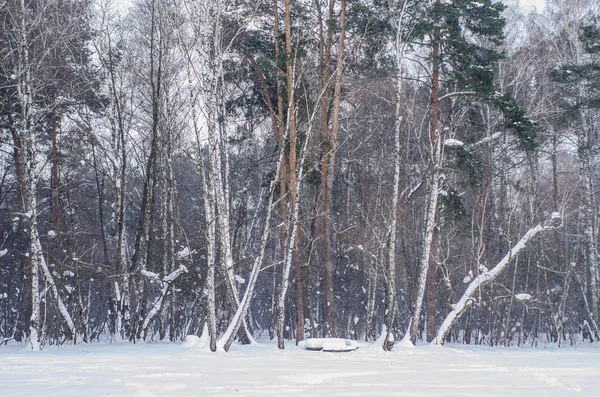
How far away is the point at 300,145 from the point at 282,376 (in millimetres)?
8000

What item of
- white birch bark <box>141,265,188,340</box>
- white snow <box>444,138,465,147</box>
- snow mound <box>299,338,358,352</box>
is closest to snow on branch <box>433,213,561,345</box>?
white snow <box>444,138,465,147</box>

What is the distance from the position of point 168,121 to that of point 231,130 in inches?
88.6

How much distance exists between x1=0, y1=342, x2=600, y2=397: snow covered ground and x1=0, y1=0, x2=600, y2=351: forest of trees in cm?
254

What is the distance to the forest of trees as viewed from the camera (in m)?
13.9

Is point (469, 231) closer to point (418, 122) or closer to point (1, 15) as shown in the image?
point (418, 122)

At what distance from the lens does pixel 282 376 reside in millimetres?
8070

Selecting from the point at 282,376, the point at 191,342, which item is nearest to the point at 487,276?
the point at 191,342

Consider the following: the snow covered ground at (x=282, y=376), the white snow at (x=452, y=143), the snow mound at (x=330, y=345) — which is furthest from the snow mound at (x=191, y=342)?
the white snow at (x=452, y=143)

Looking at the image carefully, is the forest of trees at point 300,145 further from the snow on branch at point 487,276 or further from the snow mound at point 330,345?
the snow mound at point 330,345

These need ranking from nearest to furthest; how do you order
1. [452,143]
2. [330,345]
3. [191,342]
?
[330,345] → [191,342] → [452,143]

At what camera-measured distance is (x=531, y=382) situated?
7.82 meters

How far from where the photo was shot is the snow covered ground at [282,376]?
21.8ft

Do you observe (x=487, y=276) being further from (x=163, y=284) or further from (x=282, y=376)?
(x=163, y=284)

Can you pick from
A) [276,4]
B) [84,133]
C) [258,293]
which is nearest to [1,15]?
[84,133]
